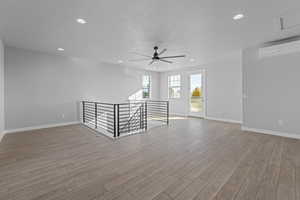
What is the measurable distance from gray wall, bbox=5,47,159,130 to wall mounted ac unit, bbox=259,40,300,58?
583 centimetres

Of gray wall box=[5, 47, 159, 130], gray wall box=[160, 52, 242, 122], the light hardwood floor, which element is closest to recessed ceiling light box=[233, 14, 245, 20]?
the light hardwood floor

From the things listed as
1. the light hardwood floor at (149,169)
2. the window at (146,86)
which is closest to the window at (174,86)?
the window at (146,86)

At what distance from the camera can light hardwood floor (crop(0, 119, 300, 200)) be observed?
166cm

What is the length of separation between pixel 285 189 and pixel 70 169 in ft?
10.0

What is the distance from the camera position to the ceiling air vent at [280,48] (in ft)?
11.5

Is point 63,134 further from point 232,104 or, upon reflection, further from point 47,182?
point 232,104


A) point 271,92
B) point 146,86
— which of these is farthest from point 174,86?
point 271,92

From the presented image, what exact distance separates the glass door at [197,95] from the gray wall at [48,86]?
13.7ft

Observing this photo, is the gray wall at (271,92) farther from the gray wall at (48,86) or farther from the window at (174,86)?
the gray wall at (48,86)

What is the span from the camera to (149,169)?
219 cm

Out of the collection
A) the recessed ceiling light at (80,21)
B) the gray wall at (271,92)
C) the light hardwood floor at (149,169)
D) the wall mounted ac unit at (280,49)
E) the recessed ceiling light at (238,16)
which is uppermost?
the recessed ceiling light at (80,21)

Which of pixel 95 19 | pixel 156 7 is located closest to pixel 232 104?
pixel 156 7

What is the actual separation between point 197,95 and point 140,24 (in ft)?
17.4

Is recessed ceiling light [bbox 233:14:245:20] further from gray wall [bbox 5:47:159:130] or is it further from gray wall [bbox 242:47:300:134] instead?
gray wall [bbox 5:47:159:130]
